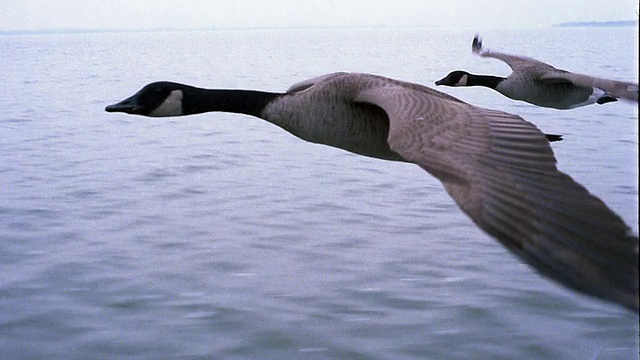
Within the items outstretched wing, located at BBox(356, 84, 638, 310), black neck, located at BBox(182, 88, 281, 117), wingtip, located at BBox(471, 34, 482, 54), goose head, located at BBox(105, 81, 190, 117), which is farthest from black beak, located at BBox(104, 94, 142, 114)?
wingtip, located at BBox(471, 34, 482, 54)

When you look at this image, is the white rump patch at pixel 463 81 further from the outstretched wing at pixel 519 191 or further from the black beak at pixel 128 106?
the black beak at pixel 128 106

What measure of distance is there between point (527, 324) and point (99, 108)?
3255 cm

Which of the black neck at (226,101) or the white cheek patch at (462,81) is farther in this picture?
the white cheek patch at (462,81)

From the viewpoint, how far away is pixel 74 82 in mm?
63000

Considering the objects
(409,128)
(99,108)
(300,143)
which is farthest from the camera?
(99,108)

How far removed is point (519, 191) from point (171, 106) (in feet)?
13.4

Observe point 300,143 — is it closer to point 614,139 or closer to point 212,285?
point 614,139

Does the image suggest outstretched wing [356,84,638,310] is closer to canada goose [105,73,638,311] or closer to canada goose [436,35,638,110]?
canada goose [105,73,638,311]

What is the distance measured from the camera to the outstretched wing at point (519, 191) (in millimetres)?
3842

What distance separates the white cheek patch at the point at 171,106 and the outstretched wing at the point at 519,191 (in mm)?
2140

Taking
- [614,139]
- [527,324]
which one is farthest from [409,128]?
[614,139]

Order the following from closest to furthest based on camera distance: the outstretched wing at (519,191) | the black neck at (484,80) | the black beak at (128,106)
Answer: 1. the outstretched wing at (519,191)
2. the black beak at (128,106)
3. the black neck at (484,80)

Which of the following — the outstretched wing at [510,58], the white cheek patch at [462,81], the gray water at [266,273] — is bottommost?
the gray water at [266,273]

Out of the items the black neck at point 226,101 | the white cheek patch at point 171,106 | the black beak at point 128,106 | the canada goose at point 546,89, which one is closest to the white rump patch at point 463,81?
the canada goose at point 546,89
